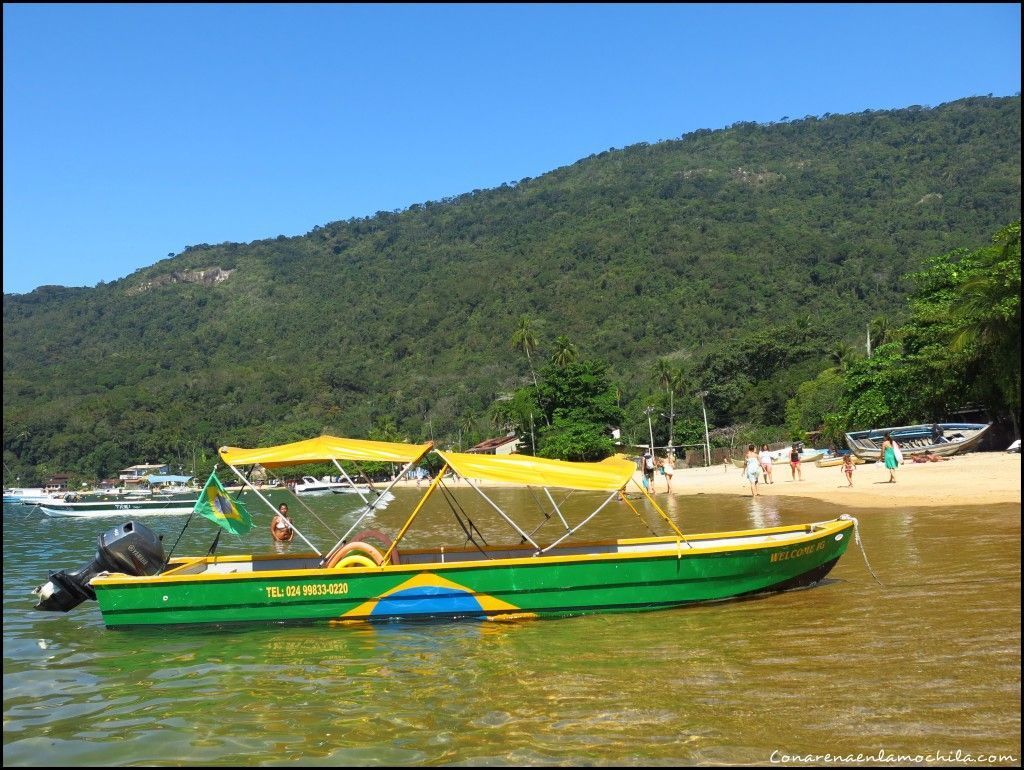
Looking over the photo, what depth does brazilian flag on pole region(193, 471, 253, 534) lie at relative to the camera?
35.8 feet

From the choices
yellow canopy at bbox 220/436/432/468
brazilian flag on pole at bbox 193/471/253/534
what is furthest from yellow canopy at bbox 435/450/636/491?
brazilian flag on pole at bbox 193/471/253/534

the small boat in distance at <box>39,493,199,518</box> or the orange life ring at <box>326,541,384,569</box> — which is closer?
the orange life ring at <box>326,541,384,569</box>

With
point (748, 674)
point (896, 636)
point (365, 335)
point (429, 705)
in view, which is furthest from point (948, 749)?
point (365, 335)

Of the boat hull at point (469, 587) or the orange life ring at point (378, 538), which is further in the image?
the orange life ring at point (378, 538)

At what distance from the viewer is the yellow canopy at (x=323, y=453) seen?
1102cm

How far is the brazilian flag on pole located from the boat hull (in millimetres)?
915

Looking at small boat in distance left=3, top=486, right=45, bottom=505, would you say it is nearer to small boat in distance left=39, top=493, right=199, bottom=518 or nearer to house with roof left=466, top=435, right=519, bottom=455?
small boat in distance left=39, top=493, right=199, bottom=518

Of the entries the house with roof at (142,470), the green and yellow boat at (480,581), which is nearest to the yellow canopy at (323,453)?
the green and yellow boat at (480,581)

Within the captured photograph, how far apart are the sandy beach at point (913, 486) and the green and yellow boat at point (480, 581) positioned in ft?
30.0

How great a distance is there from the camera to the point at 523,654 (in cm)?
839

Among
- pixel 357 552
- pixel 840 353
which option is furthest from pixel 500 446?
pixel 357 552

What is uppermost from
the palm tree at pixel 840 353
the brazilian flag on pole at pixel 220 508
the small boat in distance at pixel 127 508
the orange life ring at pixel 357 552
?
the palm tree at pixel 840 353

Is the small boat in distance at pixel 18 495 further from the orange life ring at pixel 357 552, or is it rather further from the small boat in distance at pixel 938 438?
the orange life ring at pixel 357 552

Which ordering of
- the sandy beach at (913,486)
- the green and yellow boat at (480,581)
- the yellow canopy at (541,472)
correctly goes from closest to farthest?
the yellow canopy at (541,472), the green and yellow boat at (480,581), the sandy beach at (913,486)
